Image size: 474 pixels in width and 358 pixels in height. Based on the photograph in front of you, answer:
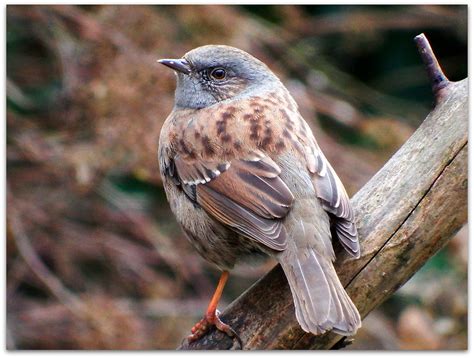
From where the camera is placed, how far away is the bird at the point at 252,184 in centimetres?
354

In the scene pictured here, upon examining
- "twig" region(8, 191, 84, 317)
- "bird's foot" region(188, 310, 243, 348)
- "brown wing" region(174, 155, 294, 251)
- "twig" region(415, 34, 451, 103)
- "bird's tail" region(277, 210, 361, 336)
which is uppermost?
"twig" region(415, 34, 451, 103)

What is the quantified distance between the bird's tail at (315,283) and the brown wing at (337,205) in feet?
0.25

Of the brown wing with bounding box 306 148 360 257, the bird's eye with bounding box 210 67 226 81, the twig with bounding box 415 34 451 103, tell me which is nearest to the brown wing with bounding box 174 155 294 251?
the brown wing with bounding box 306 148 360 257

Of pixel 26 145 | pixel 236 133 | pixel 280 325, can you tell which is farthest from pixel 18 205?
pixel 280 325

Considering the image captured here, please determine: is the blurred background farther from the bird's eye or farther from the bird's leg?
the bird's leg

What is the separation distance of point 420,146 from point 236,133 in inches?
35.0

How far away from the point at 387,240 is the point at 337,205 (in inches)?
11.3

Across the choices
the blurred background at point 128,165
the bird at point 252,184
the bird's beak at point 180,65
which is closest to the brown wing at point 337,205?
the bird at point 252,184

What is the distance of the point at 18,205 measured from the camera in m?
5.82

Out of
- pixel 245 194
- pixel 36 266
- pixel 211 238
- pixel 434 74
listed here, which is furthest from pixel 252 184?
pixel 36 266

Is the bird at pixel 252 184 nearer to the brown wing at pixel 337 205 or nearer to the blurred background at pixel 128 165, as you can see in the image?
the brown wing at pixel 337 205

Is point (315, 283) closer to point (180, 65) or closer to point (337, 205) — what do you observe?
point (337, 205)

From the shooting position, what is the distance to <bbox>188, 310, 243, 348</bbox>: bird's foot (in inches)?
148

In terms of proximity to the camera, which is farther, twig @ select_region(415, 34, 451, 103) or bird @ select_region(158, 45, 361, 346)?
twig @ select_region(415, 34, 451, 103)
